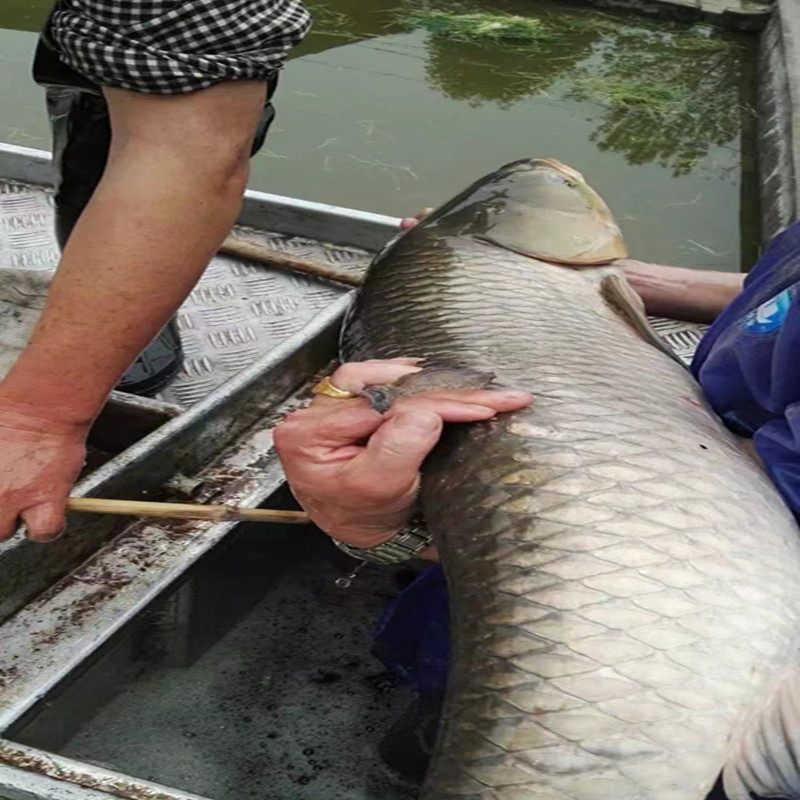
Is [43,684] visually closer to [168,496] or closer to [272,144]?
[168,496]

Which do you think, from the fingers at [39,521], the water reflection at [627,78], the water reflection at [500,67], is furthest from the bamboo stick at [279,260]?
the water reflection at [500,67]

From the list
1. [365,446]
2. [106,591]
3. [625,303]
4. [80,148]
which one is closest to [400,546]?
[365,446]

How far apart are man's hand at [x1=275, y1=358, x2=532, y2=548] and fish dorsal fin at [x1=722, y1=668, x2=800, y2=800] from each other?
1.88ft

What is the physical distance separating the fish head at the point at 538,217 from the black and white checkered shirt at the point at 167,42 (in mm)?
836

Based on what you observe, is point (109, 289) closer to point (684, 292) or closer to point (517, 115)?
point (684, 292)

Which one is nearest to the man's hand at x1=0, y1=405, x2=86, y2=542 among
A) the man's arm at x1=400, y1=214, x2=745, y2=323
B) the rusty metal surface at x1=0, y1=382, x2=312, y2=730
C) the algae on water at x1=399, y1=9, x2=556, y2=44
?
the rusty metal surface at x1=0, y1=382, x2=312, y2=730

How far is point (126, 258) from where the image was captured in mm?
1695

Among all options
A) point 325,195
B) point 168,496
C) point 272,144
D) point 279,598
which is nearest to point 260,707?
point 279,598

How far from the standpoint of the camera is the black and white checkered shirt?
1.71m

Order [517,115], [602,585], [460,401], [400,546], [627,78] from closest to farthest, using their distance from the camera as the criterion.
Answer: [602,585]
[460,401]
[400,546]
[517,115]
[627,78]

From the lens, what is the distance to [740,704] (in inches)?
52.5

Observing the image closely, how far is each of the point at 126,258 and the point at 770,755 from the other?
1156mm

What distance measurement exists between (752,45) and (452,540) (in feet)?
26.2

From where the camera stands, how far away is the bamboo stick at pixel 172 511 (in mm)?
1788
